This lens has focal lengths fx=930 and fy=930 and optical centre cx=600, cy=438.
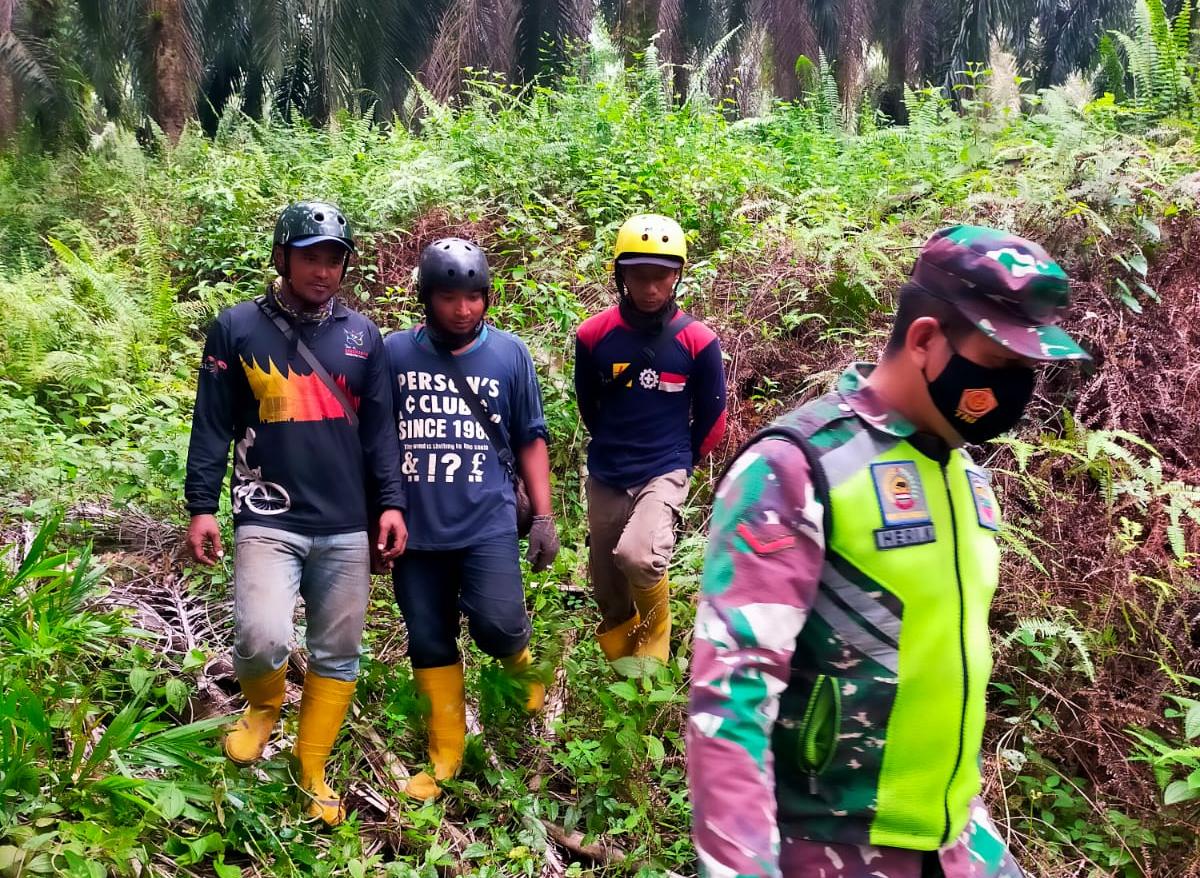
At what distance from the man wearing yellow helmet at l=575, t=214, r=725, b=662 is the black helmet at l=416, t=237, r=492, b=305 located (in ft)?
2.66

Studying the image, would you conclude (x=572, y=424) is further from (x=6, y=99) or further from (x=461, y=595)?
(x=6, y=99)

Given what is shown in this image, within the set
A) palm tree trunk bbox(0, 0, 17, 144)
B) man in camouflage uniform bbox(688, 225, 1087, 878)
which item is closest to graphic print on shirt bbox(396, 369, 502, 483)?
man in camouflage uniform bbox(688, 225, 1087, 878)

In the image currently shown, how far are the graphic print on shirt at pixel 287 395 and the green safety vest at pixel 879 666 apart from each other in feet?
7.89

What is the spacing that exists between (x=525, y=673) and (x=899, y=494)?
276 cm

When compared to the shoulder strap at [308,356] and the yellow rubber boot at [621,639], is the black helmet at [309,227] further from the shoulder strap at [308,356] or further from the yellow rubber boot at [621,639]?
the yellow rubber boot at [621,639]

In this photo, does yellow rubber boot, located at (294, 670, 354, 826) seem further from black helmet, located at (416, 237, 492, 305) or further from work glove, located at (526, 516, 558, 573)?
black helmet, located at (416, 237, 492, 305)

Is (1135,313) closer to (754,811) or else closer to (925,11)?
(754,811)

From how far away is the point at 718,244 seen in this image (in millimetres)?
7758

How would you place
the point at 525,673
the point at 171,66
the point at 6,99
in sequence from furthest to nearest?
the point at 6,99
the point at 171,66
the point at 525,673

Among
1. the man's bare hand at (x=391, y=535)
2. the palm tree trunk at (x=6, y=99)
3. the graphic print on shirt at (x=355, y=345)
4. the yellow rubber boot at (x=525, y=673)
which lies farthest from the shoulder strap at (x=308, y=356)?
the palm tree trunk at (x=6, y=99)

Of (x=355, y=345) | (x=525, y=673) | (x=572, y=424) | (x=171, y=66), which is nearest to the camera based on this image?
(x=355, y=345)

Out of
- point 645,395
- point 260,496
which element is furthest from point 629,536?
point 260,496

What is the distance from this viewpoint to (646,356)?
14.7ft

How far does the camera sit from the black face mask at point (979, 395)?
5.60 feet
